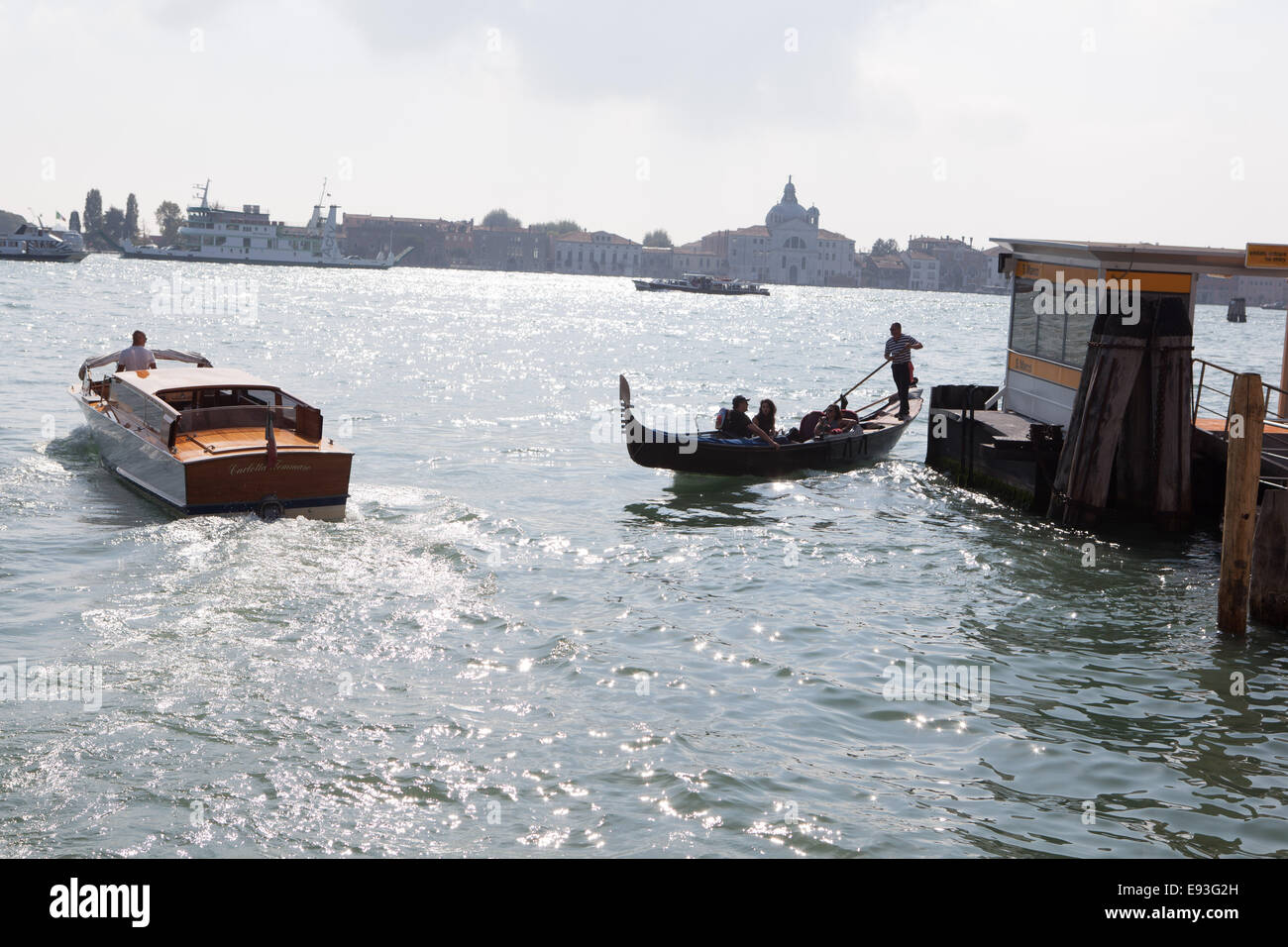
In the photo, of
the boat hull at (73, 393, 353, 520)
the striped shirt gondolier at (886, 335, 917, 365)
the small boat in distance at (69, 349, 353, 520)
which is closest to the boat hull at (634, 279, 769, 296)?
the striped shirt gondolier at (886, 335, 917, 365)

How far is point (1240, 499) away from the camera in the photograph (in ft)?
33.7

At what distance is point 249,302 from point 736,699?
75.4 meters

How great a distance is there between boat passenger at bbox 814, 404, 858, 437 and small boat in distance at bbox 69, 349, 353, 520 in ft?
27.7

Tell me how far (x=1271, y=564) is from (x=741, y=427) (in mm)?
8630

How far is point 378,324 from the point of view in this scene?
208ft

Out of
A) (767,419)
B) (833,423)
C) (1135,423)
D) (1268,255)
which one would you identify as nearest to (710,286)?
(833,423)

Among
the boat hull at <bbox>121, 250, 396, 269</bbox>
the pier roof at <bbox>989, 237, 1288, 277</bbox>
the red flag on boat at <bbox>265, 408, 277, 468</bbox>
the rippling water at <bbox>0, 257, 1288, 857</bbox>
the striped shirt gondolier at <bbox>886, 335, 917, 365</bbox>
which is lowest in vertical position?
the rippling water at <bbox>0, 257, 1288, 857</bbox>

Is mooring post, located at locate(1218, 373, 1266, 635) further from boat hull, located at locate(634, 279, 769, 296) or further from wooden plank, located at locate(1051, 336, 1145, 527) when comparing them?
boat hull, located at locate(634, 279, 769, 296)

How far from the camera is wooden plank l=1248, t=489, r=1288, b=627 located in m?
10.3

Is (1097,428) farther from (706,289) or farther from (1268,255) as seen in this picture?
(706,289)

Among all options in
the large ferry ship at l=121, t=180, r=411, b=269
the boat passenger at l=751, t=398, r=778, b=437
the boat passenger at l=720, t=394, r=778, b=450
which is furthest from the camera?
the large ferry ship at l=121, t=180, r=411, b=269
